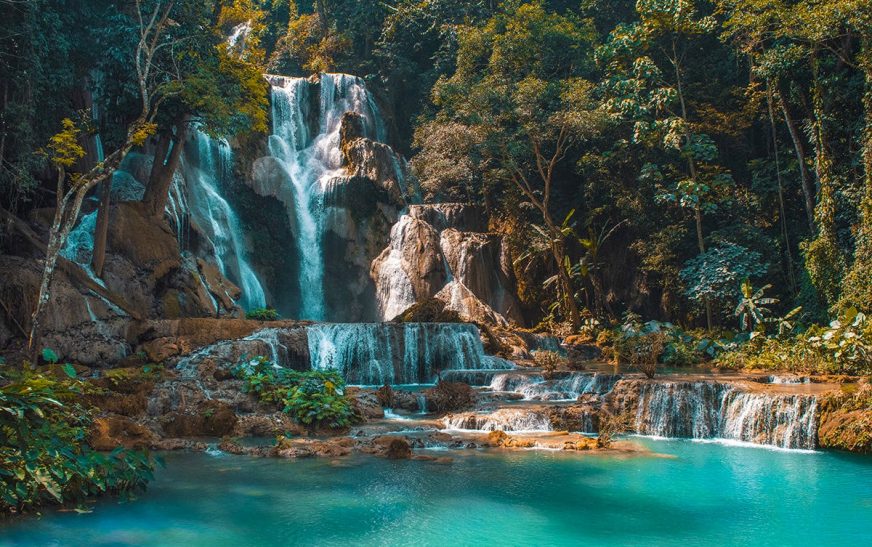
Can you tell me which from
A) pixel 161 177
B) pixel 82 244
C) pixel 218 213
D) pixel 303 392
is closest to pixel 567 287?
pixel 218 213

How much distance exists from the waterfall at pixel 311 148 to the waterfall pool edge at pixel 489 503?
50.5 ft

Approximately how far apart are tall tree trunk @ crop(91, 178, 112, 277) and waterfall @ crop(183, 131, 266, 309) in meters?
5.01

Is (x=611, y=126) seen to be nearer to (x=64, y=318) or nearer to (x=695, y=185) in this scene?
(x=695, y=185)

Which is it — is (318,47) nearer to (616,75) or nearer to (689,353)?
(616,75)

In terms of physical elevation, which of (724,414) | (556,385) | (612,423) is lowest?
(612,423)

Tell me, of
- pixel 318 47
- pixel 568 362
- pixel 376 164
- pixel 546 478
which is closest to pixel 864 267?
pixel 568 362

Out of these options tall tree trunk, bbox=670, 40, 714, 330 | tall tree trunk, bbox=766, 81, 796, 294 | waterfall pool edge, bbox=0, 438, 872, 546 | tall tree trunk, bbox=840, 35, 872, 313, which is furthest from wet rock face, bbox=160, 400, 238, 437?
tall tree trunk, bbox=766, 81, 796, 294

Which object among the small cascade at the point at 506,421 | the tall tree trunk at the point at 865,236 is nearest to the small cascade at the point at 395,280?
the small cascade at the point at 506,421

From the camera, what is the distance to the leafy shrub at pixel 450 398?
13.1 m

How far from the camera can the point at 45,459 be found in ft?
21.6

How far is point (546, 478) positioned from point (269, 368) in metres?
6.66

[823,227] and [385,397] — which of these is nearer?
[385,397]

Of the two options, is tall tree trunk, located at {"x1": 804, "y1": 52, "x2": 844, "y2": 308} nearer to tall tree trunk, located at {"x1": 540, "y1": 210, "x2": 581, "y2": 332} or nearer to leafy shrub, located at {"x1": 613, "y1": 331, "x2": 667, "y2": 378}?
leafy shrub, located at {"x1": 613, "y1": 331, "x2": 667, "y2": 378}

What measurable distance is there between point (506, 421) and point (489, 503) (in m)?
4.17
